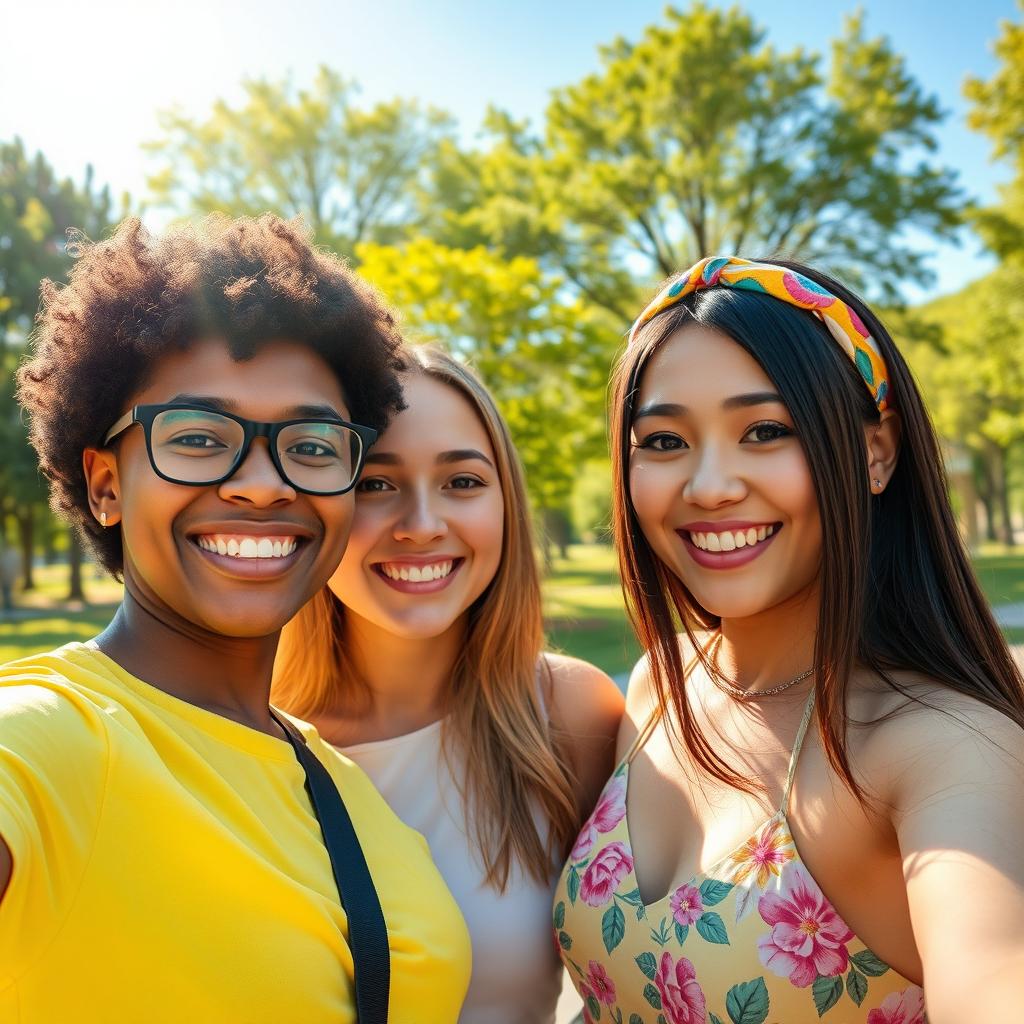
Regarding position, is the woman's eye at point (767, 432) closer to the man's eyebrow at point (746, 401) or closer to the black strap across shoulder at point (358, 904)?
the man's eyebrow at point (746, 401)

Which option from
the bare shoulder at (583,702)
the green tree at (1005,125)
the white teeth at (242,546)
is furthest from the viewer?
the green tree at (1005,125)

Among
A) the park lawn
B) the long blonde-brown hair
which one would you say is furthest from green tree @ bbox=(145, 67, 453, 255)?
the long blonde-brown hair

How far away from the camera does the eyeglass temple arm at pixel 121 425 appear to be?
1955 mm

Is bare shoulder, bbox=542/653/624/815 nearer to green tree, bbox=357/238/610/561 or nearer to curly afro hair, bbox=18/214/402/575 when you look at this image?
curly afro hair, bbox=18/214/402/575

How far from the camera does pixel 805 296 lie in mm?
2270

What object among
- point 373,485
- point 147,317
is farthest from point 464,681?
point 147,317

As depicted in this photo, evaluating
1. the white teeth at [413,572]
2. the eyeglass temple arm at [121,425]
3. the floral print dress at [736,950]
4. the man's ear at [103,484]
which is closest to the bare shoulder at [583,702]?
the white teeth at [413,572]

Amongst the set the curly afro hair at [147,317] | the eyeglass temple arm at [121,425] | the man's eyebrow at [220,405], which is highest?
the curly afro hair at [147,317]

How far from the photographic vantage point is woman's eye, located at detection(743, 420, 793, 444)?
2.23 meters

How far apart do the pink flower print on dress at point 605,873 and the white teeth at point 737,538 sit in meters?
0.85

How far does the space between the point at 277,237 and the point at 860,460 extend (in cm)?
156

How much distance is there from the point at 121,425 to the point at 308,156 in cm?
2875

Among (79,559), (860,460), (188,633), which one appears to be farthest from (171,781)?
(79,559)

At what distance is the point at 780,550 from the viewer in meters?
2.26
